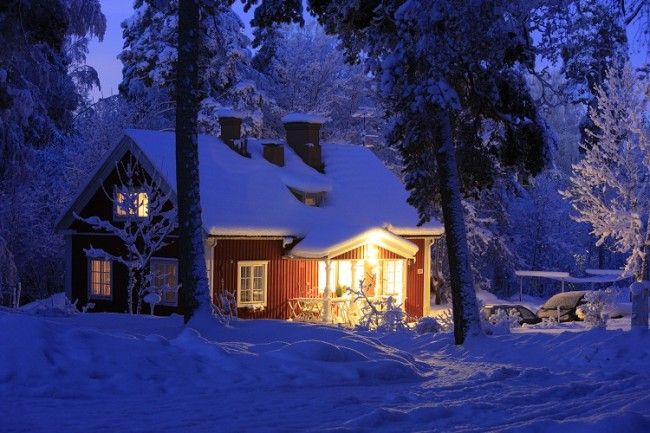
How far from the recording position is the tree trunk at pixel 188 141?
1531 cm

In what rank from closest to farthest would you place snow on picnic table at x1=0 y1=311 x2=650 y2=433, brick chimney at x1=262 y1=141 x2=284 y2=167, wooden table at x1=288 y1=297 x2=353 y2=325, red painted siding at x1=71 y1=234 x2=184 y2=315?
1. snow on picnic table at x1=0 y1=311 x2=650 y2=433
2. wooden table at x1=288 y1=297 x2=353 y2=325
3. red painted siding at x1=71 y1=234 x2=184 y2=315
4. brick chimney at x1=262 y1=141 x2=284 y2=167

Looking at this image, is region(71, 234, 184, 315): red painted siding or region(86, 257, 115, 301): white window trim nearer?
region(71, 234, 184, 315): red painted siding

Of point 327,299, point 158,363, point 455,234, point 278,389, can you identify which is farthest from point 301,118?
point 278,389

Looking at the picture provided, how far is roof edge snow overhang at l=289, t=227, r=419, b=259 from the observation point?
27.5 m

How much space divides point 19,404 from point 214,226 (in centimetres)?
1863

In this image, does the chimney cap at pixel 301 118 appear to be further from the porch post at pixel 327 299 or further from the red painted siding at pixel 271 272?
the porch post at pixel 327 299

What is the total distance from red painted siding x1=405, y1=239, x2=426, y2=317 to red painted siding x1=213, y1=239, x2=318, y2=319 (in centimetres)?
416

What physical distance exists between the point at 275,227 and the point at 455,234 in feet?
39.9

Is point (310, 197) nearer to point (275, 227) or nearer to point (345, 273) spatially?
point (345, 273)

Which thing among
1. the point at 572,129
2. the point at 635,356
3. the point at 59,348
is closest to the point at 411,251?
the point at 635,356

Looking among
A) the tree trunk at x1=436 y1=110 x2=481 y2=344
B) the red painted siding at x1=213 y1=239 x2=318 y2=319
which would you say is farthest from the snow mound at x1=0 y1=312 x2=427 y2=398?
the red painted siding at x1=213 y1=239 x2=318 y2=319

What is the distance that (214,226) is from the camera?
2638 cm

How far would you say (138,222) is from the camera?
2578cm

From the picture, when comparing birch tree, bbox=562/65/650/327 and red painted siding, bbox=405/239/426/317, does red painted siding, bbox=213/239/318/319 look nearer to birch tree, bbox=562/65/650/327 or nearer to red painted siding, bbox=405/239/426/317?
red painted siding, bbox=405/239/426/317
